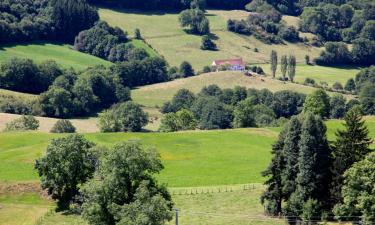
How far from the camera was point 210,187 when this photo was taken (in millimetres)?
108125

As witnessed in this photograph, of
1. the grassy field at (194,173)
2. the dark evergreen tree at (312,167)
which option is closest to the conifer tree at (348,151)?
the dark evergreen tree at (312,167)

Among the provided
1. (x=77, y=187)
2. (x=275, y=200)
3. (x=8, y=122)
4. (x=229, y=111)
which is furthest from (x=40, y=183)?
(x=229, y=111)

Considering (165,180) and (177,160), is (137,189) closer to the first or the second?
(165,180)

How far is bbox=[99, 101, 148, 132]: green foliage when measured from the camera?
571 feet

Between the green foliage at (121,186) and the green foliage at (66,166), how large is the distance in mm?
17101

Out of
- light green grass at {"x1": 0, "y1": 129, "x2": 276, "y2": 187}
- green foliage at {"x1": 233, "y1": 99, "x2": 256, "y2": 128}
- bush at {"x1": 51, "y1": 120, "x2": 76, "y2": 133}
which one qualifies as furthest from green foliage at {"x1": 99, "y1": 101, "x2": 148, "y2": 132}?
light green grass at {"x1": 0, "y1": 129, "x2": 276, "y2": 187}

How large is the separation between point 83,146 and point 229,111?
3900 inches

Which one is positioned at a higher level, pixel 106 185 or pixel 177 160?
pixel 106 185

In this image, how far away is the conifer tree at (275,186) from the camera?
8988cm

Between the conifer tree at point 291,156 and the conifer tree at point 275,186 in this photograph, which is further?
the conifer tree at point 275,186

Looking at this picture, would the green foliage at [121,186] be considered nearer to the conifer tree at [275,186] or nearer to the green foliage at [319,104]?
the conifer tree at [275,186]

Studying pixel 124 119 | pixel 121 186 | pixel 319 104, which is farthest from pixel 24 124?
pixel 121 186

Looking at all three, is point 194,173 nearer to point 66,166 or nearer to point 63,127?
point 66,166

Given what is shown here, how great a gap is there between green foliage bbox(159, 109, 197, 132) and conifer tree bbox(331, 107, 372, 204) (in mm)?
89534
